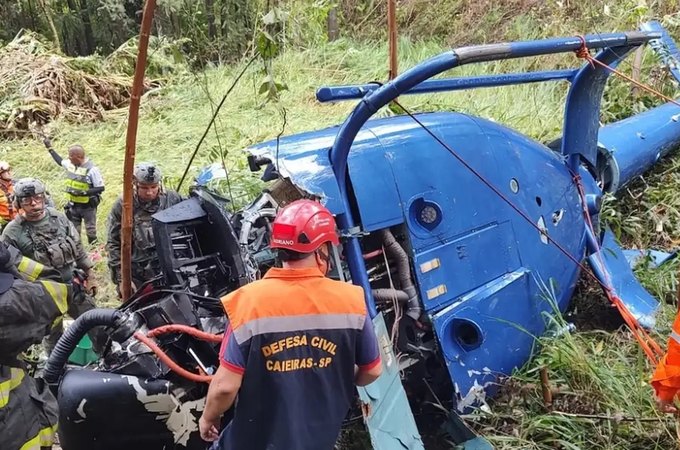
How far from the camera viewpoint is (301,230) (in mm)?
2146

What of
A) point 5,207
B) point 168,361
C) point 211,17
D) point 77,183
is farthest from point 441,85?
point 211,17

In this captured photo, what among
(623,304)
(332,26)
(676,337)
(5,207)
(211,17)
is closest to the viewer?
(676,337)

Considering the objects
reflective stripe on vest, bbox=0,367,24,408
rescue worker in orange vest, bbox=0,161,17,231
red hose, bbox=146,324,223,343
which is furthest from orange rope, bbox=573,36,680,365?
rescue worker in orange vest, bbox=0,161,17,231

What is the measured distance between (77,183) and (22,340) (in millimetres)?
4921

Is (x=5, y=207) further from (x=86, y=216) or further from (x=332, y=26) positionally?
(x=332, y=26)

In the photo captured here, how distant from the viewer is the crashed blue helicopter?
2.83 m

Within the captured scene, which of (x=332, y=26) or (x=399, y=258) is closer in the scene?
(x=399, y=258)

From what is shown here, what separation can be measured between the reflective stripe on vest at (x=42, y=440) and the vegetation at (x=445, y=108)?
1.77 metres

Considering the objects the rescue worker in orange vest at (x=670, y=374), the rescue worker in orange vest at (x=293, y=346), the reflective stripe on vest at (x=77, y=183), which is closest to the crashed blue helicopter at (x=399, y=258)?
the rescue worker in orange vest at (x=293, y=346)

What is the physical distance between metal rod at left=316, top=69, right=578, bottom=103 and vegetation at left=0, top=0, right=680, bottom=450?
33 cm

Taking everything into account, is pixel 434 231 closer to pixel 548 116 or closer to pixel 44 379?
pixel 44 379

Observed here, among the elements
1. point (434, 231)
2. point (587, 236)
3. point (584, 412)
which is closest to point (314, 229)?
point (434, 231)

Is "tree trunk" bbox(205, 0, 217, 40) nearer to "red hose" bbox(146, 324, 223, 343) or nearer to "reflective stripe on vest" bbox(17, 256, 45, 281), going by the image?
"reflective stripe on vest" bbox(17, 256, 45, 281)

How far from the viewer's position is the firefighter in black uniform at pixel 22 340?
8.79 ft
